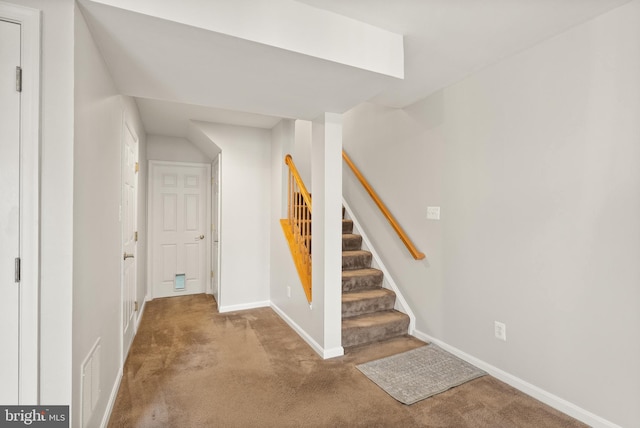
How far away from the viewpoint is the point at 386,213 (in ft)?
10.6

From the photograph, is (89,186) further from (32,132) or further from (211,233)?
(211,233)

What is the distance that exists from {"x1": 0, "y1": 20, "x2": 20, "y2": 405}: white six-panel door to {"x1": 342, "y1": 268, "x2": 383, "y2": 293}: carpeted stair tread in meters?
2.48

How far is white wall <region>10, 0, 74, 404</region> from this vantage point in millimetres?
1220

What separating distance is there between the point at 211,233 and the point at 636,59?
4.55m

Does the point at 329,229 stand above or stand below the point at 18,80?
below

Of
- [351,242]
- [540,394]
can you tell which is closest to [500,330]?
[540,394]

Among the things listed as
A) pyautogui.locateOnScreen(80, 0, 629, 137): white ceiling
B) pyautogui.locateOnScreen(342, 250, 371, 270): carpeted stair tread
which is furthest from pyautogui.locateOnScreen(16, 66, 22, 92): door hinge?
pyautogui.locateOnScreen(342, 250, 371, 270): carpeted stair tread

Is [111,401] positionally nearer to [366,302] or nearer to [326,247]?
[326,247]

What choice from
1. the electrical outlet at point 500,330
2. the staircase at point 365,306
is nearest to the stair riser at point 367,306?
the staircase at point 365,306

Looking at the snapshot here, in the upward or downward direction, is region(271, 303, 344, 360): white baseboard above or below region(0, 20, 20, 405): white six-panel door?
below

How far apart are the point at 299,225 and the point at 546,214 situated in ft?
7.02

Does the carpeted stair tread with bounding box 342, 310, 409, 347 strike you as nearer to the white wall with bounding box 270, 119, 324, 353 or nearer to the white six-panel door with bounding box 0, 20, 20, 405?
the white wall with bounding box 270, 119, 324, 353

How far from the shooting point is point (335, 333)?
2674 mm

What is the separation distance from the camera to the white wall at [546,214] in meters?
1.66
